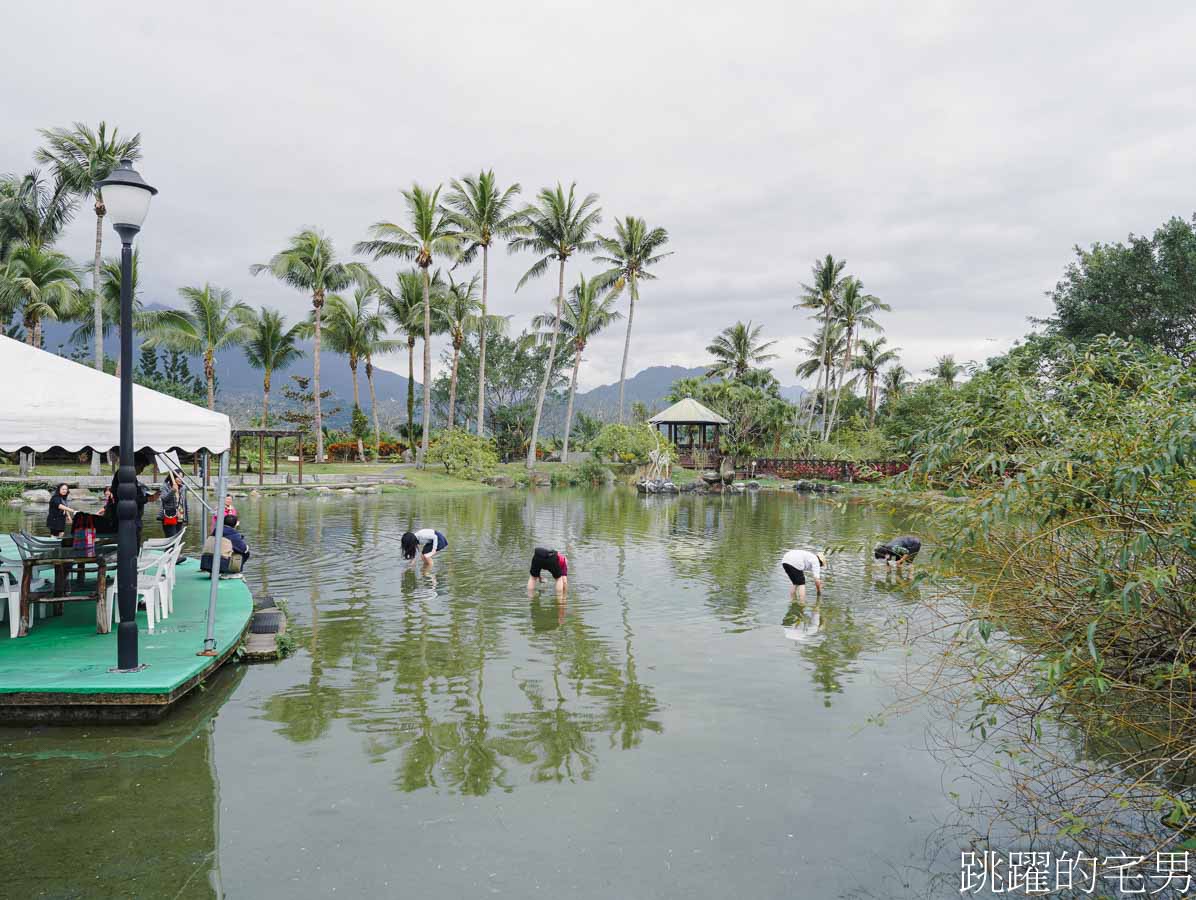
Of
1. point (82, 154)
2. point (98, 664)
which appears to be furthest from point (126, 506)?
point (82, 154)

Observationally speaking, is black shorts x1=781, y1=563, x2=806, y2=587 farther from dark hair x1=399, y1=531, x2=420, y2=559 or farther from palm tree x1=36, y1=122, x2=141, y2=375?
palm tree x1=36, y1=122, x2=141, y2=375

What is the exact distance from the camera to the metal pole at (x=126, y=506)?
5.60 m

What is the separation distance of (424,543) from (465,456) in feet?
68.9

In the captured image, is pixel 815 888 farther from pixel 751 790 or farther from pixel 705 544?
pixel 705 544

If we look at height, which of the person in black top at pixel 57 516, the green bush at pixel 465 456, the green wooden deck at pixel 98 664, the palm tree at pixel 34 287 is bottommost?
the green wooden deck at pixel 98 664

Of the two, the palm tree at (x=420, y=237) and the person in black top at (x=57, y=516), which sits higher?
the palm tree at (x=420, y=237)

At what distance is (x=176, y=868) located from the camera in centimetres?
371

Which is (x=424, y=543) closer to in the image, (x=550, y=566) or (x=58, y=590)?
(x=550, y=566)

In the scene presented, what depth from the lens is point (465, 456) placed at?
3325cm

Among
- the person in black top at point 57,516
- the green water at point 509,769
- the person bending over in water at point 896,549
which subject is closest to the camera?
the green water at point 509,769

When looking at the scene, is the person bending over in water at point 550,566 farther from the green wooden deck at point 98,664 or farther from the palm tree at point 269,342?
the palm tree at point 269,342

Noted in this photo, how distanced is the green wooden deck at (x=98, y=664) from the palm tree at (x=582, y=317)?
33.6 meters

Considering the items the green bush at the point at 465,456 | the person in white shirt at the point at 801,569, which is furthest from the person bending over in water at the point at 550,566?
the green bush at the point at 465,456

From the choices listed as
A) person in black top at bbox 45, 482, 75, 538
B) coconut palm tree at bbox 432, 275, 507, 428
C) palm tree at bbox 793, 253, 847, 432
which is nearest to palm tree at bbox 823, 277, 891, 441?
palm tree at bbox 793, 253, 847, 432
